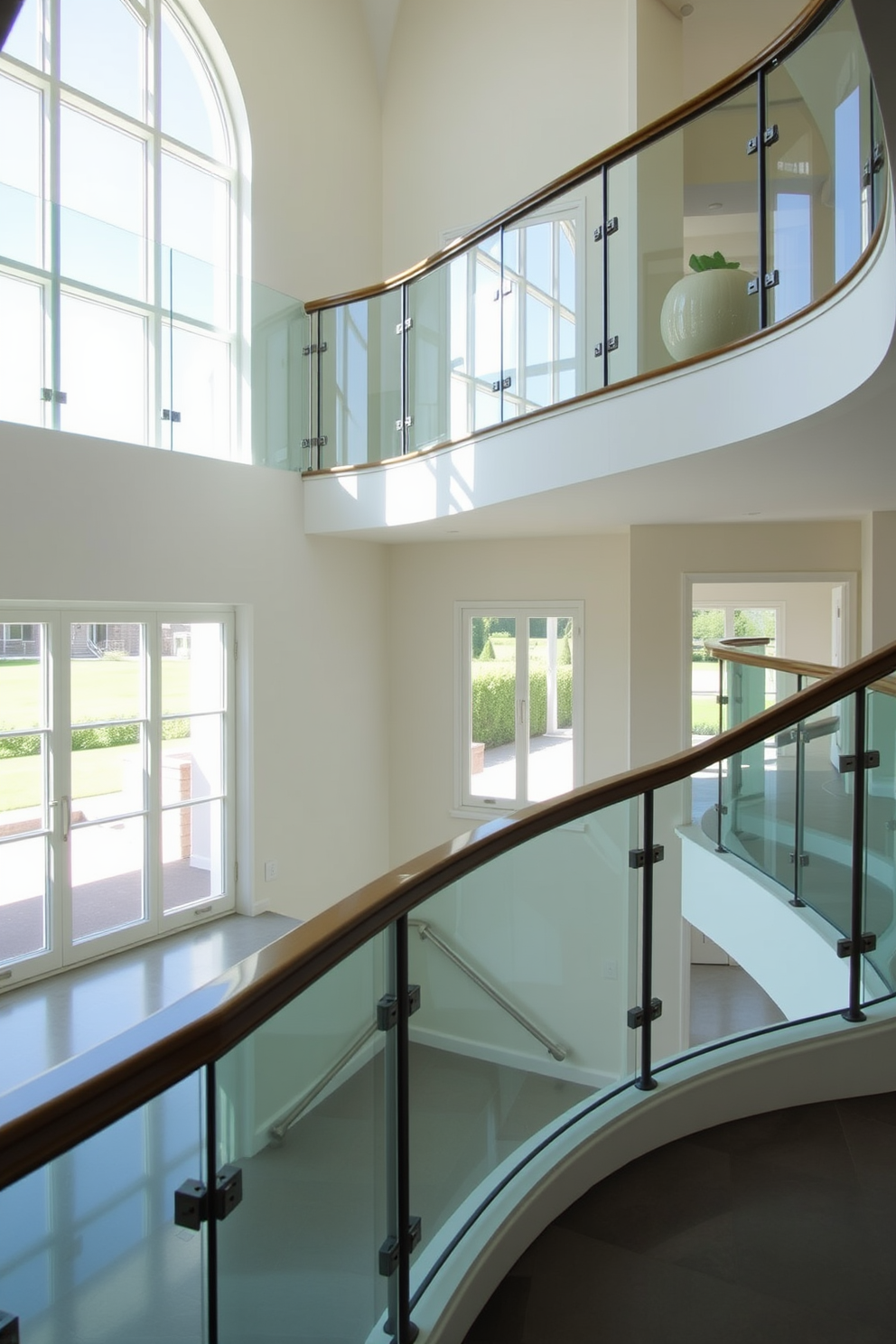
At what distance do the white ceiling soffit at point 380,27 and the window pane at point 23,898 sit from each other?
6727 mm

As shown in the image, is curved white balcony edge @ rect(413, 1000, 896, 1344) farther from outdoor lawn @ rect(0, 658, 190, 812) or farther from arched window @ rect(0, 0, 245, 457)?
arched window @ rect(0, 0, 245, 457)

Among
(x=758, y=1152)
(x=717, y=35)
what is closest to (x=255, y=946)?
(x=758, y=1152)

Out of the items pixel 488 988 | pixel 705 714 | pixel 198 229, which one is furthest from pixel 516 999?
pixel 705 714

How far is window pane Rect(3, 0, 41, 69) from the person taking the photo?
5.76 meters

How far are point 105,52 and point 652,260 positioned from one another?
421 centimetres

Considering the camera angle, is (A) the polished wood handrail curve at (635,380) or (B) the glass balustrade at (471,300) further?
(B) the glass balustrade at (471,300)

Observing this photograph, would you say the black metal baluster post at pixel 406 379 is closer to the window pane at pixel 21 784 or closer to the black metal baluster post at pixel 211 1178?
the window pane at pixel 21 784

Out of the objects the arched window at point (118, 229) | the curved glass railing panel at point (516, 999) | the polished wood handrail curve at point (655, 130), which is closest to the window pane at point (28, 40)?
the arched window at point (118, 229)

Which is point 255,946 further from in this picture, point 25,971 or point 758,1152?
point 758,1152

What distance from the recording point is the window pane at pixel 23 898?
17.4 ft

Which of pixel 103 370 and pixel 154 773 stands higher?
pixel 103 370

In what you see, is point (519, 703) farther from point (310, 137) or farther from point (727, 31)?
point (727, 31)

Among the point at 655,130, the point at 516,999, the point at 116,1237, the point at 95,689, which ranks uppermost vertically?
the point at 655,130

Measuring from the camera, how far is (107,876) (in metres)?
5.84
